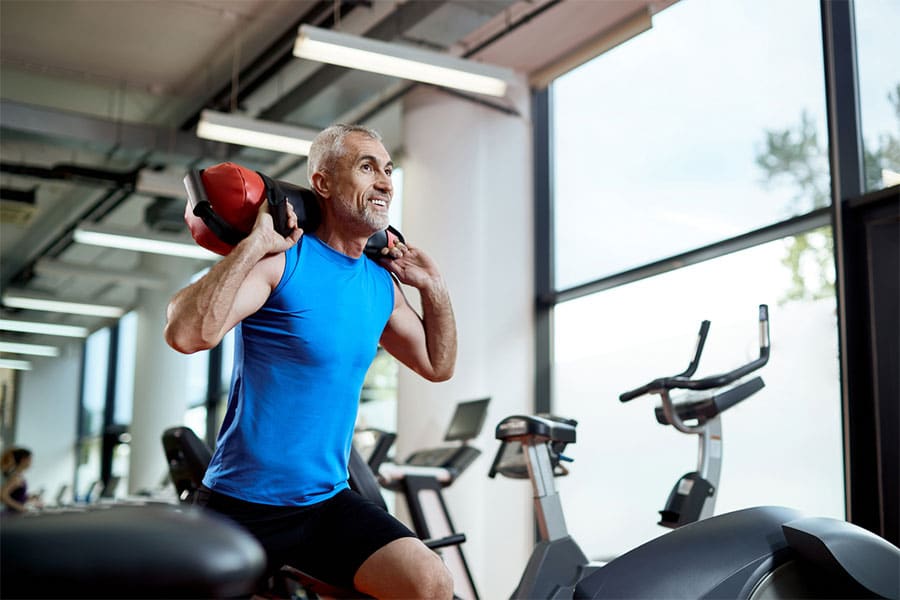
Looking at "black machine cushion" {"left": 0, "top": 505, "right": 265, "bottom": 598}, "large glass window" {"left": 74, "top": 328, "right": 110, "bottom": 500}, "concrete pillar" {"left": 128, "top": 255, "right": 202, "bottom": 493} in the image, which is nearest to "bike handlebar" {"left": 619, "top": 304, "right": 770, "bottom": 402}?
"black machine cushion" {"left": 0, "top": 505, "right": 265, "bottom": 598}

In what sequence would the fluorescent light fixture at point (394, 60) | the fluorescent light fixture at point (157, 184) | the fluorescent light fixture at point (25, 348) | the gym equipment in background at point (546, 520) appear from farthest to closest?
1. the fluorescent light fixture at point (25, 348)
2. the fluorescent light fixture at point (157, 184)
3. the fluorescent light fixture at point (394, 60)
4. the gym equipment in background at point (546, 520)

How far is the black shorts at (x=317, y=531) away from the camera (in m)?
1.99

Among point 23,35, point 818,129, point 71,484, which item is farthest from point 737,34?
point 71,484

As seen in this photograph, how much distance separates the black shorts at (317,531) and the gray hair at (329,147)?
766mm

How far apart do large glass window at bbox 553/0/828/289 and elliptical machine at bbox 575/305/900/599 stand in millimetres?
2718

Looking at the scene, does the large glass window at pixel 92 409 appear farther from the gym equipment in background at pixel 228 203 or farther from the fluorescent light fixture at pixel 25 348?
the gym equipment in background at pixel 228 203

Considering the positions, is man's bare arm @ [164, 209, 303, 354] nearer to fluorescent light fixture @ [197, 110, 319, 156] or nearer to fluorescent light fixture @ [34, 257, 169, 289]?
fluorescent light fixture @ [197, 110, 319, 156]

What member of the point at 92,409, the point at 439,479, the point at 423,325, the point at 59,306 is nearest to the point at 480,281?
the point at 439,479

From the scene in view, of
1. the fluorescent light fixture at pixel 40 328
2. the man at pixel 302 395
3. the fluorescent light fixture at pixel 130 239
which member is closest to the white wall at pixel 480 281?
the fluorescent light fixture at pixel 130 239

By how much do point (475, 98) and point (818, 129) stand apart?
2583 millimetres

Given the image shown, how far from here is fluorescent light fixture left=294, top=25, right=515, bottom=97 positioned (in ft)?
16.7

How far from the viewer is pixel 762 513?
7.48 ft

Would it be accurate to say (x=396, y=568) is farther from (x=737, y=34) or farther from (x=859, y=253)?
(x=737, y=34)

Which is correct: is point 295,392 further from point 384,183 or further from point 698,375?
point 698,375
